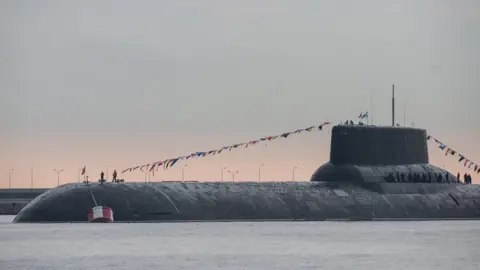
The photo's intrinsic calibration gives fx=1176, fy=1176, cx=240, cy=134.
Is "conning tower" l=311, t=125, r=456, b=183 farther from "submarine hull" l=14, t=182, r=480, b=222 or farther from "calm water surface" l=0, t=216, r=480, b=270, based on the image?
"calm water surface" l=0, t=216, r=480, b=270

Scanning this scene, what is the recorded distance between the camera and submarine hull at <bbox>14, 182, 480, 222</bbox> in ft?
236

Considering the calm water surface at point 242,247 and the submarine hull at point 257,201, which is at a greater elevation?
the submarine hull at point 257,201

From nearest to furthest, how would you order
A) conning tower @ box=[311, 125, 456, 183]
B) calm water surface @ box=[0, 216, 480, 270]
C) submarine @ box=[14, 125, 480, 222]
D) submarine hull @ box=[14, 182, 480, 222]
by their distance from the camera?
1. calm water surface @ box=[0, 216, 480, 270]
2. submarine hull @ box=[14, 182, 480, 222]
3. submarine @ box=[14, 125, 480, 222]
4. conning tower @ box=[311, 125, 456, 183]

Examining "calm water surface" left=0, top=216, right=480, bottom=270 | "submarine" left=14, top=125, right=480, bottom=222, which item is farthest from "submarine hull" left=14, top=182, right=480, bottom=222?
"calm water surface" left=0, top=216, right=480, bottom=270

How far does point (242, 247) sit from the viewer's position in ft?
197

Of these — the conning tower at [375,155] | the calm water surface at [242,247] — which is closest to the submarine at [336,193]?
the conning tower at [375,155]

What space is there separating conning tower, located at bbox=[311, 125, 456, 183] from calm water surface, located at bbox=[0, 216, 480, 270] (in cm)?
424

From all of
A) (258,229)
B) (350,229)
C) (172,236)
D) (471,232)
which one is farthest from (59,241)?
(471,232)

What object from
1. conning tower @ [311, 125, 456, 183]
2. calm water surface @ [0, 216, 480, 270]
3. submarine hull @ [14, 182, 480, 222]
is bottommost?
calm water surface @ [0, 216, 480, 270]

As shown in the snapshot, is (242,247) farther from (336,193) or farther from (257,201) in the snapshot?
(336,193)

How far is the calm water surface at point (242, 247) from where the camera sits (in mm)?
50969

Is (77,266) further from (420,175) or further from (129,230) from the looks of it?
(420,175)

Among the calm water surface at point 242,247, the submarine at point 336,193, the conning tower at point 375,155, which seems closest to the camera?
the calm water surface at point 242,247

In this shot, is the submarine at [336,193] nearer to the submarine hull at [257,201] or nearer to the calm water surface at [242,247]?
the submarine hull at [257,201]
